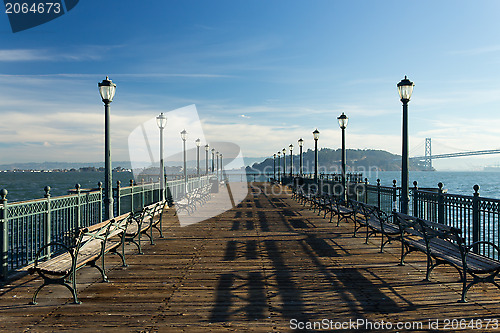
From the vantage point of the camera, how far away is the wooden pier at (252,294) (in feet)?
15.0

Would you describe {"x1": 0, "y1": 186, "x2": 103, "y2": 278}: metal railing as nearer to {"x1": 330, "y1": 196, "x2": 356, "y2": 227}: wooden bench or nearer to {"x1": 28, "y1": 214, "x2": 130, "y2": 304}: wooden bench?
{"x1": 28, "y1": 214, "x2": 130, "y2": 304}: wooden bench

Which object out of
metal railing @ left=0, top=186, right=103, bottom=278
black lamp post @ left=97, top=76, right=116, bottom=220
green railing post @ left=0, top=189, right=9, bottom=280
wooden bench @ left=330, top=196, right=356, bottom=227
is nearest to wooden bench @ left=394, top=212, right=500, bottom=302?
wooden bench @ left=330, top=196, right=356, bottom=227

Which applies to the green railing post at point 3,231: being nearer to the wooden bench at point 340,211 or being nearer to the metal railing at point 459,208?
the metal railing at point 459,208

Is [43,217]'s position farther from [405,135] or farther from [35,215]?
[405,135]

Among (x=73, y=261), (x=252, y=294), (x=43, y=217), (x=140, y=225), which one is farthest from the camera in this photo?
(x=140, y=225)

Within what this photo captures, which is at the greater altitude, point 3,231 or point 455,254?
point 3,231

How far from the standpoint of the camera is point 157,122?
1867 centimetres

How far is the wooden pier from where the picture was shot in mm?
4559

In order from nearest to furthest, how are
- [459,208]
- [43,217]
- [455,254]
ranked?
[455,254]
[43,217]
[459,208]

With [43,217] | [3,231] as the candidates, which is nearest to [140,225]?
[43,217]

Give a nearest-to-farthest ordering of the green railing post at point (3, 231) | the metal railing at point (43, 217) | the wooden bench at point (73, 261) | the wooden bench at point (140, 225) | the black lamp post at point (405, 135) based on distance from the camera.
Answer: the wooden bench at point (73, 261) < the green railing post at point (3, 231) < the metal railing at point (43, 217) < the wooden bench at point (140, 225) < the black lamp post at point (405, 135)

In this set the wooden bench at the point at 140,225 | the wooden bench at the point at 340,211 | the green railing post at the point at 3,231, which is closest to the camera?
the green railing post at the point at 3,231

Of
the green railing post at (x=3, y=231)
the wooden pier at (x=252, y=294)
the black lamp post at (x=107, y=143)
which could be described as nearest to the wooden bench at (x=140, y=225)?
the wooden pier at (x=252, y=294)

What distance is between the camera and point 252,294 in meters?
5.54
